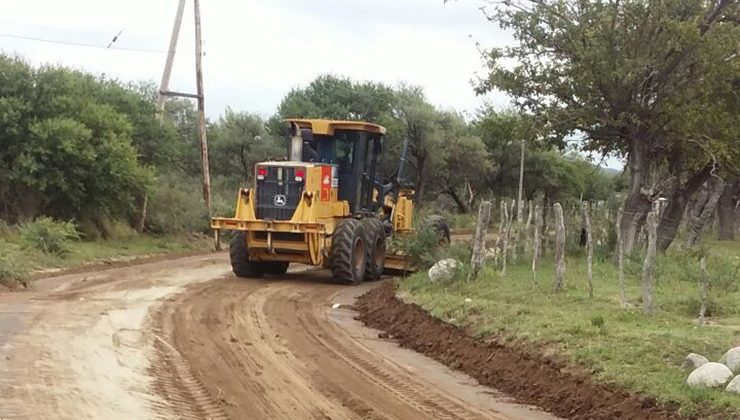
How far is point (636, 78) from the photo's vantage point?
758 inches

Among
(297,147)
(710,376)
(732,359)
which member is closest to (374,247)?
(297,147)

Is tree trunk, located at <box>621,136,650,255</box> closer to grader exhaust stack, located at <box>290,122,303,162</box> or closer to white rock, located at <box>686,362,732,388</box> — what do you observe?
grader exhaust stack, located at <box>290,122,303,162</box>

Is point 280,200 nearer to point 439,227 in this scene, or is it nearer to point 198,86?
point 439,227

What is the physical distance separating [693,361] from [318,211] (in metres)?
10.3

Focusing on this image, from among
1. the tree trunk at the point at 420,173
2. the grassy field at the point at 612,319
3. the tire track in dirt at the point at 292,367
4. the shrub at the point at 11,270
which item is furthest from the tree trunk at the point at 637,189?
the tree trunk at the point at 420,173

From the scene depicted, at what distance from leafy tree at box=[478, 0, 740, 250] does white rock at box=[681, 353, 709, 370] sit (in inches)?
433

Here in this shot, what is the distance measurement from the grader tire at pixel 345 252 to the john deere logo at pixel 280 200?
1.23 m

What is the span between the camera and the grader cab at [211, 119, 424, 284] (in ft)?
58.2

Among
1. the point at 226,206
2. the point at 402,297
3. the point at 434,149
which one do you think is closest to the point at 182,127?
the point at 434,149

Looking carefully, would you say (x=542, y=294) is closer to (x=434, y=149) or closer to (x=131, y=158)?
(x=131, y=158)

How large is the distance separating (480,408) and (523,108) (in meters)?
14.7

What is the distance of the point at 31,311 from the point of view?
1229cm

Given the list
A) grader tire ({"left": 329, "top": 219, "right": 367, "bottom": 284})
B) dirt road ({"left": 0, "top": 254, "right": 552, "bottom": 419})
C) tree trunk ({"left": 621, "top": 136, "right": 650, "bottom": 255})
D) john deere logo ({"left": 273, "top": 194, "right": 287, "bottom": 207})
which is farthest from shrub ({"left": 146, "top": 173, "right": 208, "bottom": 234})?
tree trunk ({"left": 621, "top": 136, "right": 650, "bottom": 255})

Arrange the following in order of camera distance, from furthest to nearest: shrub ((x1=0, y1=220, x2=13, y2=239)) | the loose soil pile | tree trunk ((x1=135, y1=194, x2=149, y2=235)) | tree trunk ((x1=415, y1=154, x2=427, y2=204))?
tree trunk ((x1=415, y1=154, x2=427, y2=204)) < tree trunk ((x1=135, y1=194, x2=149, y2=235)) < shrub ((x1=0, y1=220, x2=13, y2=239)) < the loose soil pile
